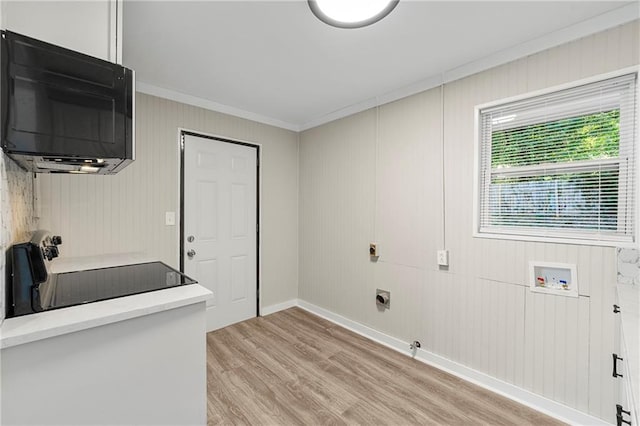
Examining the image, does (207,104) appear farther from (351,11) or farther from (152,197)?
(351,11)

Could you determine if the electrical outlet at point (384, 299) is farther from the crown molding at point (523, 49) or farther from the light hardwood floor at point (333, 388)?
the crown molding at point (523, 49)

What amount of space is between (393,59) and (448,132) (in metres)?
0.74

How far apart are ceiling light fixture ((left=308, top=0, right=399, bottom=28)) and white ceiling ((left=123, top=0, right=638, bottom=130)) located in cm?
9

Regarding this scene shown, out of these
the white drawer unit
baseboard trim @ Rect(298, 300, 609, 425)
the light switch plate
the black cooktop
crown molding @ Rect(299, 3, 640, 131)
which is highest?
crown molding @ Rect(299, 3, 640, 131)

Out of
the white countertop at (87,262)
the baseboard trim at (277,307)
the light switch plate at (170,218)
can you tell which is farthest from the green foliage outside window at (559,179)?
the light switch plate at (170,218)

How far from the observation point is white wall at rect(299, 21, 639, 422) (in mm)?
1720

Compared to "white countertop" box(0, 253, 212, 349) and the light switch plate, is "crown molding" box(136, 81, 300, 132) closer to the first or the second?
the light switch plate

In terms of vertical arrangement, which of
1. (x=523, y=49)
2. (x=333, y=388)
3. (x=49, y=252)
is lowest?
(x=333, y=388)

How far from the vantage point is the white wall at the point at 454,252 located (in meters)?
1.72

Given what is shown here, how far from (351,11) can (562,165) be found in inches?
66.1

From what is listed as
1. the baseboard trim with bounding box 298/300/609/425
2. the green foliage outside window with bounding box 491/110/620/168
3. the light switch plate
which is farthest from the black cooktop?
the green foliage outside window with bounding box 491/110/620/168

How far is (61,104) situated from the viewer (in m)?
1.04

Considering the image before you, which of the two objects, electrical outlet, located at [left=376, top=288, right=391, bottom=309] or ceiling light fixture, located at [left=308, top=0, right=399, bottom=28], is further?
electrical outlet, located at [left=376, top=288, right=391, bottom=309]

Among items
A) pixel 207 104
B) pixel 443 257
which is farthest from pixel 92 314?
pixel 207 104
